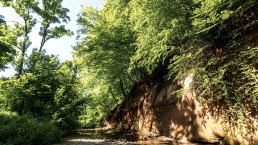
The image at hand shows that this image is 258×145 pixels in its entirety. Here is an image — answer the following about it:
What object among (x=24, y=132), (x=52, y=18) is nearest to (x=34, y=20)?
(x=52, y=18)

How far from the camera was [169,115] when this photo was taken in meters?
14.2

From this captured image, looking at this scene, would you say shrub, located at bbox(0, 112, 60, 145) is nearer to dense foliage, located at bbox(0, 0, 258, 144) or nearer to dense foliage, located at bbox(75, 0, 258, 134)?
dense foliage, located at bbox(0, 0, 258, 144)

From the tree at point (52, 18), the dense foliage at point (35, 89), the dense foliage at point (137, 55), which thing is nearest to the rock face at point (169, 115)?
the dense foliage at point (137, 55)

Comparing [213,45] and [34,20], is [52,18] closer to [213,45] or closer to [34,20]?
[34,20]

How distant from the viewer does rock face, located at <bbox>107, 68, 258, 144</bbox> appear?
9827mm

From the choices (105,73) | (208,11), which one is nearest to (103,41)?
(105,73)

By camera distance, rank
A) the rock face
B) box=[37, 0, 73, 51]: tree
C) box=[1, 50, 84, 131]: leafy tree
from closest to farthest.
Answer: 1. the rock face
2. box=[1, 50, 84, 131]: leafy tree
3. box=[37, 0, 73, 51]: tree

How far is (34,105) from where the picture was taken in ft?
53.1

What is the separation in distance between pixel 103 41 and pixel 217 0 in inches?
456

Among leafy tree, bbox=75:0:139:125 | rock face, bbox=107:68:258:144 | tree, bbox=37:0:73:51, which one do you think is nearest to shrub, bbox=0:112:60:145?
leafy tree, bbox=75:0:139:125

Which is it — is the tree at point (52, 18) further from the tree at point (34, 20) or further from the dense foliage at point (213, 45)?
the dense foliage at point (213, 45)

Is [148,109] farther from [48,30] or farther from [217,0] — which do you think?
[48,30]

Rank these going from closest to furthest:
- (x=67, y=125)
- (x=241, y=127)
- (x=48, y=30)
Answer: (x=241, y=127) → (x=67, y=125) → (x=48, y=30)

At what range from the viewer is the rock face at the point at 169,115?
9.83m
